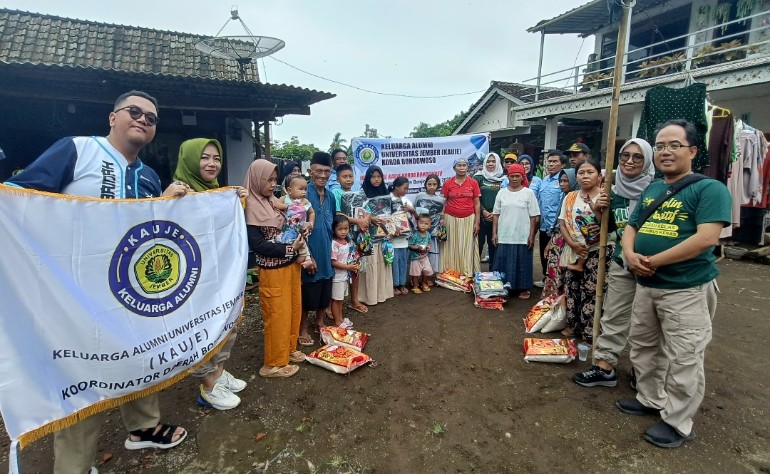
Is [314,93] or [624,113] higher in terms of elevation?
[624,113]

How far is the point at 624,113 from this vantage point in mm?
11367

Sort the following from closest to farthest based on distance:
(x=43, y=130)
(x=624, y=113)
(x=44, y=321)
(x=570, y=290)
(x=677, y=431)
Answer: (x=44, y=321), (x=677, y=431), (x=570, y=290), (x=43, y=130), (x=624, y=113)

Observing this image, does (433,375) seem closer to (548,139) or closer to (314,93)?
(314,93)

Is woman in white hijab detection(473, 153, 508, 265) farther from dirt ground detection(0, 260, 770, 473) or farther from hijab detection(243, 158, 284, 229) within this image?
hijab detection(243, 158, 284, 229)

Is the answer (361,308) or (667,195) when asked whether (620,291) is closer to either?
(667,195)

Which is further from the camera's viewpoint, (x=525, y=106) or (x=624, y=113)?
(x=525, y=106)

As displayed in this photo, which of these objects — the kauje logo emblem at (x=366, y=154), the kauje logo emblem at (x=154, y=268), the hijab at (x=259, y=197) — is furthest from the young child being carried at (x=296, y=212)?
the kauje logo emblem at (x=366, y=154)

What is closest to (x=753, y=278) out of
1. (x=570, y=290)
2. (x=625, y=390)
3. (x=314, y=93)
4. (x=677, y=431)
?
(x=570, y=290)

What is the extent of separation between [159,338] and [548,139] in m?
13.1

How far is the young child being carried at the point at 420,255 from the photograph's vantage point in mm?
4918

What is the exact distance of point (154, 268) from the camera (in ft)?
6.73

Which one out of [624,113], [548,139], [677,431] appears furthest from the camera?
[548,139]

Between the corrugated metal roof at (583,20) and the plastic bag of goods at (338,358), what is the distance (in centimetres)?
1194

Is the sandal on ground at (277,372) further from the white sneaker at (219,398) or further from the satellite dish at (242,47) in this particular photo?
the satellite dish at (242,47)
